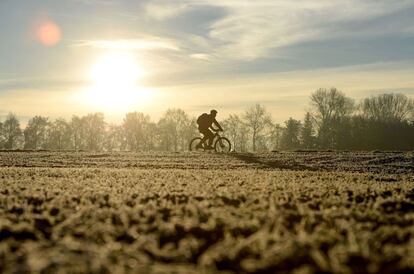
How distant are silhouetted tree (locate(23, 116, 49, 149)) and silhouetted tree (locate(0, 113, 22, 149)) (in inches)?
88.5

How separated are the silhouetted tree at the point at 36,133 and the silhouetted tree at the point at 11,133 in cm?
225

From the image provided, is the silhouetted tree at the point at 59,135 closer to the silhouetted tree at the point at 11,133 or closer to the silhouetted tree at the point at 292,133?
the silhouetted tree at the point at 11,133

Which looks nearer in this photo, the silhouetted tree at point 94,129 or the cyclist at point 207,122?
the cyclist at point 207,122

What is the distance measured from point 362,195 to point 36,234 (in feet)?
19.2

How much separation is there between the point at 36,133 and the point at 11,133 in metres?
8.06

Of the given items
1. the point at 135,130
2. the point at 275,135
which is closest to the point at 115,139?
the point at 135,130

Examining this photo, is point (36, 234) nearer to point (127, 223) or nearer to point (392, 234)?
point (127, 223)

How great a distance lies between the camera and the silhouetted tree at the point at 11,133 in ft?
415

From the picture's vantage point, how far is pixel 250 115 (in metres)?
127

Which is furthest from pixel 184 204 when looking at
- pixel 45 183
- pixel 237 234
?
pixel 45 183

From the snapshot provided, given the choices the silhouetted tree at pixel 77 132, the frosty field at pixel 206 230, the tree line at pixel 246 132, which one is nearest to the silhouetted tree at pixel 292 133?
the tree line at pixel 246 132

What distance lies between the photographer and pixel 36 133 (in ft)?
443

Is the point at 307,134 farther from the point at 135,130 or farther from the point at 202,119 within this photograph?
the point at 202,119

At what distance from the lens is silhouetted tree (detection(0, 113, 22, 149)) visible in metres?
127
